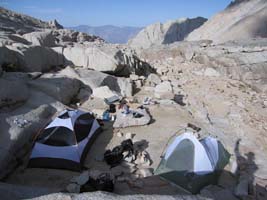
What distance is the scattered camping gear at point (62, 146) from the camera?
24.6ft

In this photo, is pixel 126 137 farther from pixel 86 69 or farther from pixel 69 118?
pixel 86 69

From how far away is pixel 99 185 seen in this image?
6270 millimetres

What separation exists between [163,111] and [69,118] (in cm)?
514

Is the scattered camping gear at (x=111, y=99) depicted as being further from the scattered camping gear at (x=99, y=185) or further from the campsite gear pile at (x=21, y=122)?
the scattered camping gear at (x=99, y=185)

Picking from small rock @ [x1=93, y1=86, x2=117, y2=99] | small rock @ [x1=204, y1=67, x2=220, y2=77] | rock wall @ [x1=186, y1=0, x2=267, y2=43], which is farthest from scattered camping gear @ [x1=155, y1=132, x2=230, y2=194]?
rock wall @ [x1=186, y1=0, x2=267, y2=43]

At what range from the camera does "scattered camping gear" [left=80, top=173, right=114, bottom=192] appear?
6.23 m

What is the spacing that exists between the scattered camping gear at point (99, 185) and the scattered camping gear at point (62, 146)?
115cm

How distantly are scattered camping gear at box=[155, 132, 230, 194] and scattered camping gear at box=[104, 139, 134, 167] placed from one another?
4.16ft

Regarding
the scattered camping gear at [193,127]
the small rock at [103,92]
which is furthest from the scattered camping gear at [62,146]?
the small rock at [103,92]

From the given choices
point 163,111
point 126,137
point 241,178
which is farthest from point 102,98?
point 241,178

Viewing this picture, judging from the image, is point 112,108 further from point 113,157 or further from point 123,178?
point 123,178

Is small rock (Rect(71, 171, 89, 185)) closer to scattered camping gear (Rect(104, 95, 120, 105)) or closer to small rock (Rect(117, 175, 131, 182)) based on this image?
small rock (Rect(117, 175, 131, 182))

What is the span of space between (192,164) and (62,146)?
377 cm

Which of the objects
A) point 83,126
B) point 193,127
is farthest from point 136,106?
point 83,126
